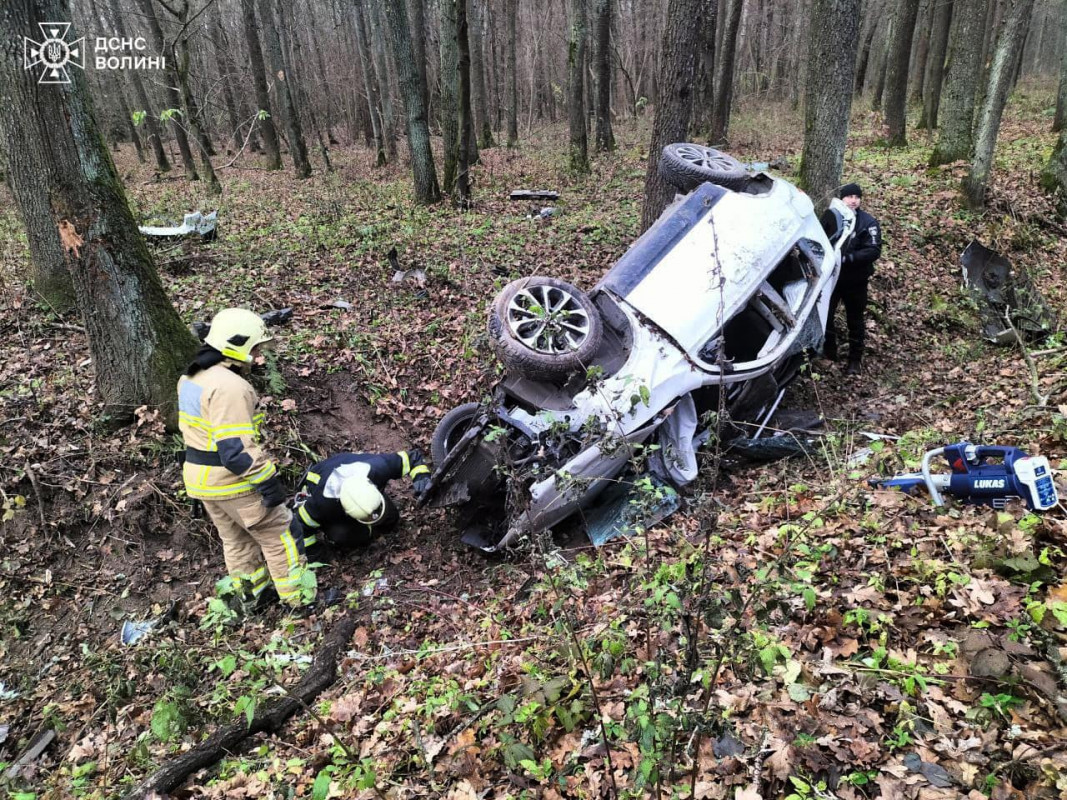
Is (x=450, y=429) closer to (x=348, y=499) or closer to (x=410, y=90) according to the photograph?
(x=348, y=499)

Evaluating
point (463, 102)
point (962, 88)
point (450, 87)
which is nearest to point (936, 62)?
point (962, 88)

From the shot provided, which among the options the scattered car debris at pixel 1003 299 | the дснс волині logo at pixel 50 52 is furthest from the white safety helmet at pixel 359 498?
the scattered car debris at pixel 1003 299

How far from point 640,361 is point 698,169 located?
2.36 m

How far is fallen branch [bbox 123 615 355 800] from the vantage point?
9.10ft

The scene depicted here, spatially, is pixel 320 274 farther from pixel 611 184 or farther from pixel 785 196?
pixel 611 184

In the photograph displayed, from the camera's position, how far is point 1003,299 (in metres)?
6.81

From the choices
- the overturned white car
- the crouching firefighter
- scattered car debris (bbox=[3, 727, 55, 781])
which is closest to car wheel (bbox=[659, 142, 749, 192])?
the overturned white car

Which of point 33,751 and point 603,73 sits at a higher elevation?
point 603,73

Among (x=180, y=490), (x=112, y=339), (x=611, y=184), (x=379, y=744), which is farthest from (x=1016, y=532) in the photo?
(x=611, y=184)

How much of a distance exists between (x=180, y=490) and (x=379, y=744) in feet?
10.0

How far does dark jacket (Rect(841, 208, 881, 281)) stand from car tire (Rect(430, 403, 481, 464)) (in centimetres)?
418

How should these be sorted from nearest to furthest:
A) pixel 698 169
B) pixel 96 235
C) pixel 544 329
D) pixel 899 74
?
pixel 544 329 → pixel 96 235 → pixel 698 169 → pixel 899 74

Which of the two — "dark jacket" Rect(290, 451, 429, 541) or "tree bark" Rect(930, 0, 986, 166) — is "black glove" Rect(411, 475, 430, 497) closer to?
"dark jacket" Rect(290, 451, 429, 541)

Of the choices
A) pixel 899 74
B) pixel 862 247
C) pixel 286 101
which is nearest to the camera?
pixel 862 247
